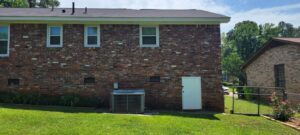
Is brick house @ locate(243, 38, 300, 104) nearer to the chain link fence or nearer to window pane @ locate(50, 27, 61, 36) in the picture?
the chain link fence

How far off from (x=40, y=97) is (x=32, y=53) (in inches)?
83.4

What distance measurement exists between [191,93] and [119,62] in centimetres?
365

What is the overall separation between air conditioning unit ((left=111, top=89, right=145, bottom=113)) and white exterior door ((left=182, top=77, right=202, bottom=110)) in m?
2.32

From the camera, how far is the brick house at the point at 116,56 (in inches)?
507

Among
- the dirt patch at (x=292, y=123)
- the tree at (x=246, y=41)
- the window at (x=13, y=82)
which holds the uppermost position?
the tree at (x=246, y=41)

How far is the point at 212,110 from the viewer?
1306 cm

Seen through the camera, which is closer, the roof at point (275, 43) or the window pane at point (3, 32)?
the window pane at point (3, 32)

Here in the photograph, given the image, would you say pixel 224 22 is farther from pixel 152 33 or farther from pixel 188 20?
pixel 152 33

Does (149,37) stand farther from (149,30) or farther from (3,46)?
(3,46)

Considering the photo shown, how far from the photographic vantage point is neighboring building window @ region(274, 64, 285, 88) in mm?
17250

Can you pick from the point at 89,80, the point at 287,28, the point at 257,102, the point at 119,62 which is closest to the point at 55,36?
the point at 89,80

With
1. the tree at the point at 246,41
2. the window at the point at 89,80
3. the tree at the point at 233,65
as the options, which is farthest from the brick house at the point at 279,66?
the tree at the point at 246,41

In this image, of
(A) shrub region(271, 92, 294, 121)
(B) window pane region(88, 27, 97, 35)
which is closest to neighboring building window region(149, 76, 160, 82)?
(B) window pane region(88, 27, 97, 35)

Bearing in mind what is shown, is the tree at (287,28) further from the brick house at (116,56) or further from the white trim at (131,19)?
the brick house at (116,56)
